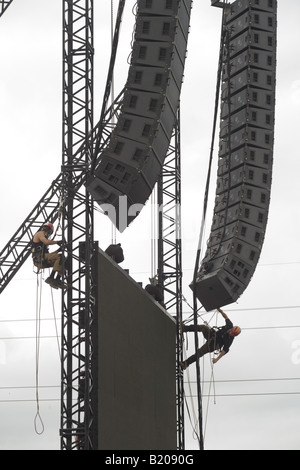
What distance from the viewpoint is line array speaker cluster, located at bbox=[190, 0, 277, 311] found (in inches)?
1062

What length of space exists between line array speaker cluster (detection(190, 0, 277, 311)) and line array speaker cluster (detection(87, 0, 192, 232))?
648 cm

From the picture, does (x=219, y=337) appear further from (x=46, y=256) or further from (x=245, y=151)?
(x=46, y=256)

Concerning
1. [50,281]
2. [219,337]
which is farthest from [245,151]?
[50,281]

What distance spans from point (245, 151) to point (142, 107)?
6.73 metres

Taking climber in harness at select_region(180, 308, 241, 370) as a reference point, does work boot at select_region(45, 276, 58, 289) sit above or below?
below

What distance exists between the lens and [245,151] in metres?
26.9

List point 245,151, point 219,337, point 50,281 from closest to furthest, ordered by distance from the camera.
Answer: point 50,281
point 245,151
point 219,337

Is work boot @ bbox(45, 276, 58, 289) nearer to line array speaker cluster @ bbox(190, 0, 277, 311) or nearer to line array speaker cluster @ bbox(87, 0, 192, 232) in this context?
line array speaker cluster @ bbox(87, 0, 192, 232)

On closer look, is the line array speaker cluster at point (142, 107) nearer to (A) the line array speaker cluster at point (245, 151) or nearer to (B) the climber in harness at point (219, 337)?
(A) the line array speaker cluster at point (245, 151)

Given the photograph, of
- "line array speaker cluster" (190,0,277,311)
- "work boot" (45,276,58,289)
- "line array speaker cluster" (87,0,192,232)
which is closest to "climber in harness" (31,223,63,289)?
"work boot" (45,276,58,289)

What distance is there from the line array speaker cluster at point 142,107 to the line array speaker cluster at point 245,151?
648 cm

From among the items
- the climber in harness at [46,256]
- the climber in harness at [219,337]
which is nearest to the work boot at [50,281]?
the climber in harness at [46,256]

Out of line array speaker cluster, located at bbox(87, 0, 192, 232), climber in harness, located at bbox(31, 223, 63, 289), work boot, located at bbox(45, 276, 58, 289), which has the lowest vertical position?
work boot, located at bbox(45, 276, 58, 289)

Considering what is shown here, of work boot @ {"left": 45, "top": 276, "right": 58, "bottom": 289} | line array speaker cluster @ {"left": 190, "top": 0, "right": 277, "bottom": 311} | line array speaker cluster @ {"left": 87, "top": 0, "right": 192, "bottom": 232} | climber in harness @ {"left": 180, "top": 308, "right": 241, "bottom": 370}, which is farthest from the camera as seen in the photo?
climber in harness @ {"left": 180, "top": 308, "right": 241, "bottom": 370}
